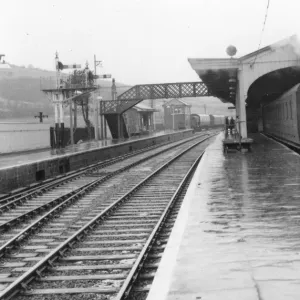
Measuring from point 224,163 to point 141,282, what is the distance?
42.5 feet

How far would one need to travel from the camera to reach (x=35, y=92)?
102812mm

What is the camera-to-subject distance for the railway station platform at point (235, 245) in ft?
15.2

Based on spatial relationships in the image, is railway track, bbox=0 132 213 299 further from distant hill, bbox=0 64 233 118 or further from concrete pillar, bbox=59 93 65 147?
distant hill, bbox=0 64 233 118

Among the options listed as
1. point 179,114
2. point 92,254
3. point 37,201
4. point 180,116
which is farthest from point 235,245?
point 179,114

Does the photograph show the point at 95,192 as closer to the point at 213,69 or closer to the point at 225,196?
the point at 225,196

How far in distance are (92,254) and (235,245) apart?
85.4 inches

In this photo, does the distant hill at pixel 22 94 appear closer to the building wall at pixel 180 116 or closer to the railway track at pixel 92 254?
the building wall at pixel 180 116

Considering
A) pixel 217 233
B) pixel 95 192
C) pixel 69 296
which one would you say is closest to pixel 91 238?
pixel 217 233

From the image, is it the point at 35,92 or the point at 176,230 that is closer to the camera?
the point at 176,230

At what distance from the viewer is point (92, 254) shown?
7.44 meters

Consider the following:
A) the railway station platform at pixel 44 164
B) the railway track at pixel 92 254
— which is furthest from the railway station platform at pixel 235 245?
the railway station platform at pixel 44 164

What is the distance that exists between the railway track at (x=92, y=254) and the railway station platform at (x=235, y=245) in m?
0.64

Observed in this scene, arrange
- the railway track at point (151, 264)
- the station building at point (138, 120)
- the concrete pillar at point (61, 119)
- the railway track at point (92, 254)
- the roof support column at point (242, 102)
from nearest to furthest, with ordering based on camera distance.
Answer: the railway track at point (151, 264) < the railway track at point (92, 254) < the roof support column at point (242, 102) < the concrete pillar at point (61, 119) < the station building at point (138, 120)

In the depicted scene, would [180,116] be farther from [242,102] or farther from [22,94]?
[242,102]
